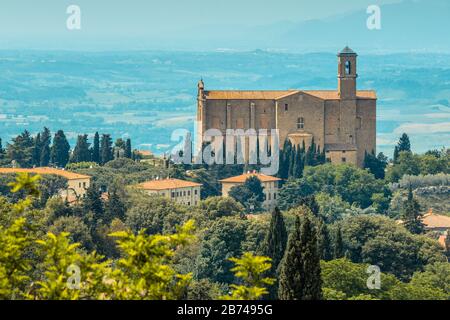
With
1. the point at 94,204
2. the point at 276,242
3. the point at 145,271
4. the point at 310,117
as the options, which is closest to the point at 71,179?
the point at 94,204

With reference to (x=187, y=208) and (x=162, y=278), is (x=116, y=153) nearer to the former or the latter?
(x=187, y=208)

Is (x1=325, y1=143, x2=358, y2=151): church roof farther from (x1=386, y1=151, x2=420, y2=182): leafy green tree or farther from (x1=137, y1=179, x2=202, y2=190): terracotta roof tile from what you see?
(x1=137, y1=179, x2=202, y2=190): terracotta roof tile

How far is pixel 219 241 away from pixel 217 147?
2746cm

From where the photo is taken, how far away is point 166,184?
254 feet

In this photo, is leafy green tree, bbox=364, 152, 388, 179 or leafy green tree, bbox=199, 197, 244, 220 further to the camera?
leafy green tree, bbox=364, 152, 388, 179

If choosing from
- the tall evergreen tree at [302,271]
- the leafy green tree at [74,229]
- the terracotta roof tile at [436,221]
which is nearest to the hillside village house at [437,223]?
the terracotta roof tile at [436,221]

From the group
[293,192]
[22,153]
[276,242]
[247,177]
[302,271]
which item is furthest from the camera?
[22,153]

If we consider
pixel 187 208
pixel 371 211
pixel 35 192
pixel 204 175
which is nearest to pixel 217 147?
pixel 204 175

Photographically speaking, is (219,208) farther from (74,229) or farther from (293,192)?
(293,192)

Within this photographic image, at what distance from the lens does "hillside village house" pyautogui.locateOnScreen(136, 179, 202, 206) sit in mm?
75312

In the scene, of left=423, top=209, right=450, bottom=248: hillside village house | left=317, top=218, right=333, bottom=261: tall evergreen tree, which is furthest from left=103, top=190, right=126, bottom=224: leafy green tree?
left=423, top=209, right=450, bottom=248: hillside village house

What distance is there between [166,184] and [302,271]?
41959 millimetres

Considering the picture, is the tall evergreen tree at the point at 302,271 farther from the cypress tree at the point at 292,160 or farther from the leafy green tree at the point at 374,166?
the leafy green tree at the point at 374,166

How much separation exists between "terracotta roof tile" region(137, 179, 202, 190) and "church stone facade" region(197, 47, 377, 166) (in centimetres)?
544
